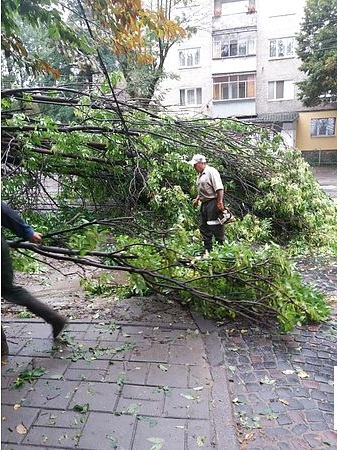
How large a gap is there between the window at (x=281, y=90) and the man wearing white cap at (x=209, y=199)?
2318 centimetres

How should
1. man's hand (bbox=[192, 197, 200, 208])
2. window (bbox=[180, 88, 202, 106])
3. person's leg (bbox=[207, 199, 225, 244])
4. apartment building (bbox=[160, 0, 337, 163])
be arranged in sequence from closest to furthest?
person's leg (bbox=[207, 199, 225, 244]) < man's hand (bbox=[192, 197, 200, 208]) < apartment building (bbox=[160, 0, 337, 163]) < window (bbox=[180, 88, 202, 106])

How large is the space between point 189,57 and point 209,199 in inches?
938

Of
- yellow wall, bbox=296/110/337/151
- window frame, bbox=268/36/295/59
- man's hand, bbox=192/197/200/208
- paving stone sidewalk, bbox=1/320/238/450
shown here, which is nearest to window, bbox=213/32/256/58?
window frame, bbox=268/36/295/59

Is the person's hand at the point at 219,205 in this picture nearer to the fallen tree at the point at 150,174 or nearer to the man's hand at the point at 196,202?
the man's hand at the point at 196,202

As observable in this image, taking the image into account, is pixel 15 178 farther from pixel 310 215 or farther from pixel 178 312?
pixel 310 215

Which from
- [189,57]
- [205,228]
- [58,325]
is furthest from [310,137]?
[58,325]

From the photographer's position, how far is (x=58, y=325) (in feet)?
9.89

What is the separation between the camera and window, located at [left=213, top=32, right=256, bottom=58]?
24469mm

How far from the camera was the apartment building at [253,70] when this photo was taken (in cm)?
2417

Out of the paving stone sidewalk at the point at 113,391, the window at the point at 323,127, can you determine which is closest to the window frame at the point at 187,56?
the window at the point at 323,127

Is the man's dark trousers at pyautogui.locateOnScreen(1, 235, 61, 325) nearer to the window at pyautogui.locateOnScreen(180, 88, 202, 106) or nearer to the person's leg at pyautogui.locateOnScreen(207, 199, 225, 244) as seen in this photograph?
the person's leg at pyautogui.locateOnScreen(207, 199, 225, 244)

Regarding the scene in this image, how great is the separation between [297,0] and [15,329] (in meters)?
26.3

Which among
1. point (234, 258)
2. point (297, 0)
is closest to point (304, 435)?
point (234, 258)

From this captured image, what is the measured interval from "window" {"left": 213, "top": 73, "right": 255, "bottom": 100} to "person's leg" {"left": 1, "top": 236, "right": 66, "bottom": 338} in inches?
960
